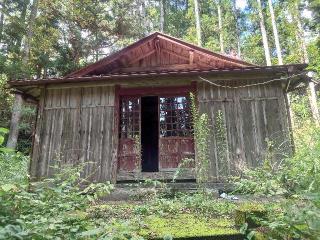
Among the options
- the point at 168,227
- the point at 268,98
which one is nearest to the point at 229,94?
the point at 268,98

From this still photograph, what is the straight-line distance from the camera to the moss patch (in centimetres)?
455

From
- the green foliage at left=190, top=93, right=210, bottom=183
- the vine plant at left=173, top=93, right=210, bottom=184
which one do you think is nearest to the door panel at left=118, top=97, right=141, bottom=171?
the vine plant at left=173, top=93, right=210, bottom=184

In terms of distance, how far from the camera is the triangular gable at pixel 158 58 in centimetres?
1098

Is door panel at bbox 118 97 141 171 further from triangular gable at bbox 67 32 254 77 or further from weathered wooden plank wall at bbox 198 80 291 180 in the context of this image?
weathered wooden plank wall at bbox 198 80 291 180

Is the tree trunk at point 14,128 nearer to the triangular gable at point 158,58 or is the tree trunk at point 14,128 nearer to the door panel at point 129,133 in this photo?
the triangular gable at point 158,58

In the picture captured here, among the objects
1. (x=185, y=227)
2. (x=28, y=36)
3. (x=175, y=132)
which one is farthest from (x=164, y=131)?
(x=28, y=36)

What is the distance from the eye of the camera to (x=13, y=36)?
63.9ft

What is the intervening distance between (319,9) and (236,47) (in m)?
11.9

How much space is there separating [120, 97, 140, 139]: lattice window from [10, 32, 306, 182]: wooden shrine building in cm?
3

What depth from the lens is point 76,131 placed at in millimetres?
10180

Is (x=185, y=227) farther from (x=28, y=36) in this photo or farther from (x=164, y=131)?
(x=28, y=36)

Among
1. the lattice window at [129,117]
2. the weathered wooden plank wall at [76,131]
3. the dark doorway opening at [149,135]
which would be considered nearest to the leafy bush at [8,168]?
the weathered wooden plank wall at [76,131]

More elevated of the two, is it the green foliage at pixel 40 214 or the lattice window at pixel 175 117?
the lattice window at pixel 175 117

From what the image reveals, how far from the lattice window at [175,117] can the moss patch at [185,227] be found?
4.53 m
